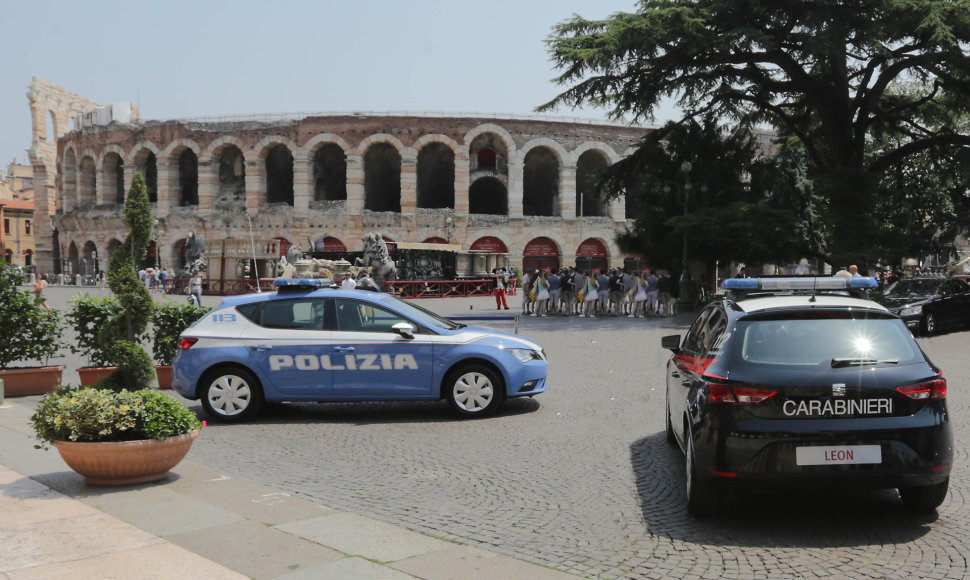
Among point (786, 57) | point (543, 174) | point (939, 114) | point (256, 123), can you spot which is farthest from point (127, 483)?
point (543, 174)

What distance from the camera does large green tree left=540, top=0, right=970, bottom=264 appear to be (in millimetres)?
22609

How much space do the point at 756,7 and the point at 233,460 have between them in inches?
865

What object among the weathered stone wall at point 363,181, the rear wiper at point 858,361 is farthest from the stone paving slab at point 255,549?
the weathered stone wall at point 363,181

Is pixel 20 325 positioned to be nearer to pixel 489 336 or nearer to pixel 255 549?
pixel 489 336

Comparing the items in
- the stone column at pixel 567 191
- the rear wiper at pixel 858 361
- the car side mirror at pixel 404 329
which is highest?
the stone column at pixel 567 191

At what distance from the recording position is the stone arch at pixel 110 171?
56875 millimetres

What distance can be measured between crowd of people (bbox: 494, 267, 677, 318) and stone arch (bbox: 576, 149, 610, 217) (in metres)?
25.7

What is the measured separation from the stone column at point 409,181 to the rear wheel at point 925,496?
153ft

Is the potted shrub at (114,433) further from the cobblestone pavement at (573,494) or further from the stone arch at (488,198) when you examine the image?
the stone arch at (488,198)

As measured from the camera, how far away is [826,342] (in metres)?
5.20

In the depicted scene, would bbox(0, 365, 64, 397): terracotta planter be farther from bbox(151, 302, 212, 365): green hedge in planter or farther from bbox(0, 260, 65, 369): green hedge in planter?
bbox(151, 302, 212, 365): green hedge in planter

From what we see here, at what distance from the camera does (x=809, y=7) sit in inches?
928

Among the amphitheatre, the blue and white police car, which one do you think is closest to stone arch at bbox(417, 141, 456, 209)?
the amphitheatre

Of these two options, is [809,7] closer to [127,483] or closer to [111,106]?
[127,483]
